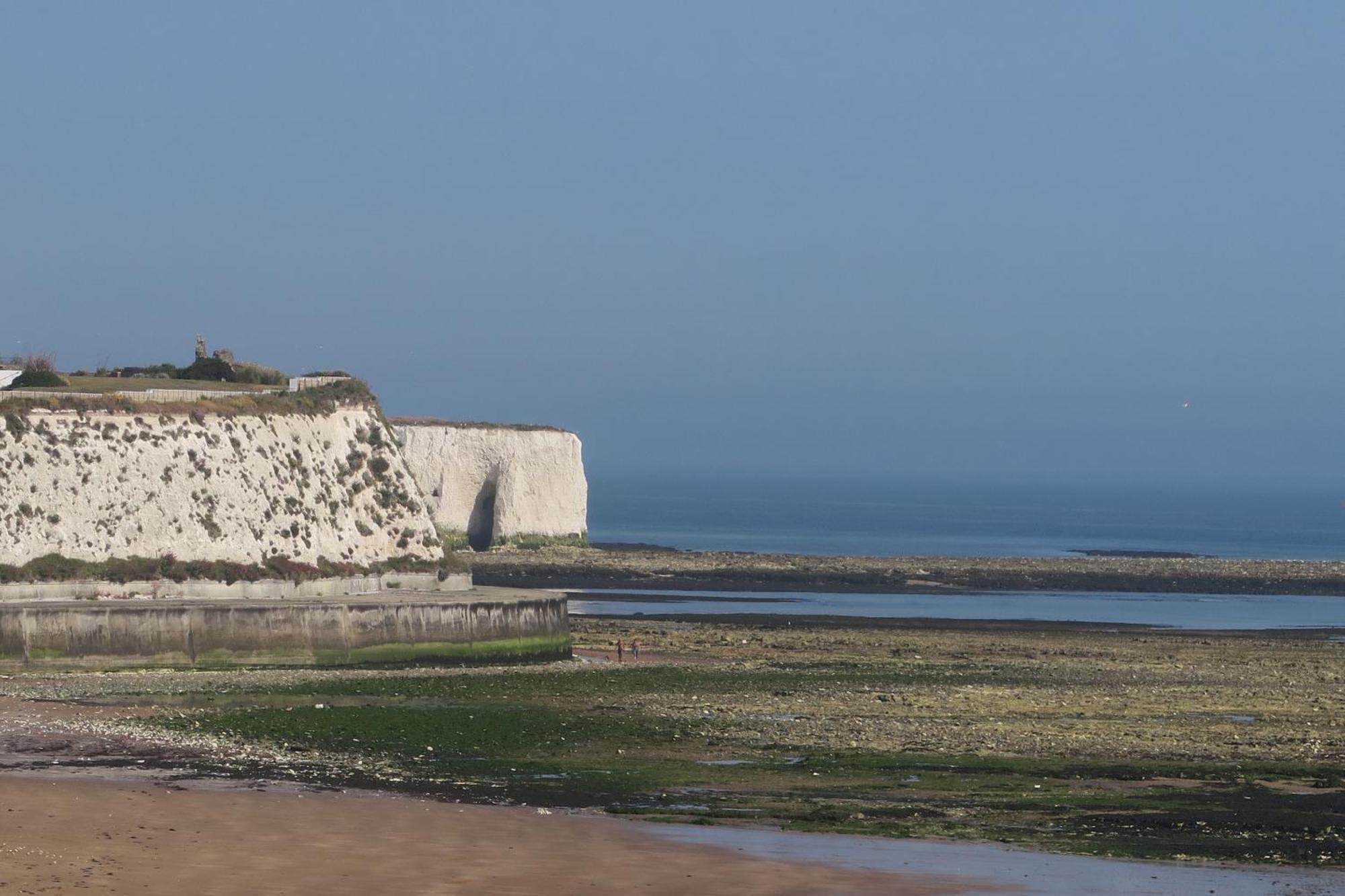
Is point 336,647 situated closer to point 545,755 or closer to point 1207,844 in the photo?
point 545,755

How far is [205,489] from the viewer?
40.9m

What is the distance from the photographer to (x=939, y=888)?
56.6ft

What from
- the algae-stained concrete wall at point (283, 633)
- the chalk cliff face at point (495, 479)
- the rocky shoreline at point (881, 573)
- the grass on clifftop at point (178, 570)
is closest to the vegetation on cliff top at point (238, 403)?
the grass on clifftop at point (178, 570)

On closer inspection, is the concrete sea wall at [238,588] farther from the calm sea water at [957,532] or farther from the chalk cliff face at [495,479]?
the calm sea water at [957,532]

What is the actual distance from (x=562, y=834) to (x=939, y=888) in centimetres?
391

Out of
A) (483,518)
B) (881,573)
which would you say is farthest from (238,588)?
(483,518)

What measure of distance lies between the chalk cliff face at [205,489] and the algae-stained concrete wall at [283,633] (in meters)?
2.14

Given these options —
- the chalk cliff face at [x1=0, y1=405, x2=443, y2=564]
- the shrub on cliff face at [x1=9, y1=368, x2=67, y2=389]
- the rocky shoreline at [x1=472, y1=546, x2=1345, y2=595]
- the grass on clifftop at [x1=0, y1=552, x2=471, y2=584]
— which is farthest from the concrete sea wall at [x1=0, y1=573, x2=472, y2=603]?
the rocky shoreline at [x1=472, y1=546, x2=1345, y2=595]

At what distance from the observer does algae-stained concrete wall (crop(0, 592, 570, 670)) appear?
3456 centimetres

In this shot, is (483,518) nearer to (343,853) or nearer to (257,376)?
(257,376)

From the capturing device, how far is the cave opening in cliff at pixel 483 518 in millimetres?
94062

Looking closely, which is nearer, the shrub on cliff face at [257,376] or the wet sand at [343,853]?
the wet sand at [343,853]

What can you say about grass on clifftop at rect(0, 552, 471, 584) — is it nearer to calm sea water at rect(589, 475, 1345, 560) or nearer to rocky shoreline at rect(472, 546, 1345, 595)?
rocky shoreline at rect(472, 546, 1345, 595)

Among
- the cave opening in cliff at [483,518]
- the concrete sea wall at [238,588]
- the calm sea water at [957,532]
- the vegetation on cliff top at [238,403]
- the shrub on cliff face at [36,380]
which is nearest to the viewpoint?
the concrete sea wall at [238,588]
